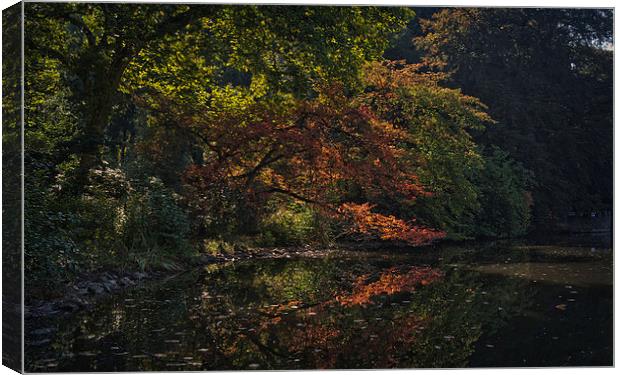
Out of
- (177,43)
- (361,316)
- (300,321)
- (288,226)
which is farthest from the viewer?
(288,226)

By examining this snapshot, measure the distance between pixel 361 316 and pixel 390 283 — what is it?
1.79 meters

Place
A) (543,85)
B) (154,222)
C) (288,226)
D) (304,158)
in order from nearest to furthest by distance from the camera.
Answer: (543,85) → (154,222) → (288,226) → (304,158)


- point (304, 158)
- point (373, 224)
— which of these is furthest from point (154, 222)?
point (373, 224)

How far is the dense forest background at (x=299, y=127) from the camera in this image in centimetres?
825

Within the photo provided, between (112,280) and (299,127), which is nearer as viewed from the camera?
(112,280)

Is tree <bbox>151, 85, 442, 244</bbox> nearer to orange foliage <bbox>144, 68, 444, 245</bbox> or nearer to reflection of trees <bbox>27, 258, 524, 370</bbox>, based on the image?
orange foliage <bbox>144, 68, 444, 245</bbox>

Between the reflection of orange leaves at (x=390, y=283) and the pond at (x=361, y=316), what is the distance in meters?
0.02

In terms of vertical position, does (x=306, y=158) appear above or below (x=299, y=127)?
below

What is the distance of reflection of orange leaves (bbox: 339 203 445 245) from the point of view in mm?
10391

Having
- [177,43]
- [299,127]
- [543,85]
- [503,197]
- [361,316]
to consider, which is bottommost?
[361,316]

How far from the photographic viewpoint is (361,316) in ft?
25.2

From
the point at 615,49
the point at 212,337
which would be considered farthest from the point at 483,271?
the point at 212,337

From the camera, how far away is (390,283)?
940 centimetres

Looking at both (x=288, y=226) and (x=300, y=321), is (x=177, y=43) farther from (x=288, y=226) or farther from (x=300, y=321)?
(x=300, y=321)
